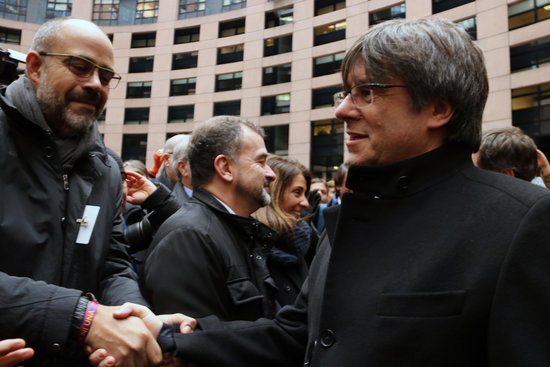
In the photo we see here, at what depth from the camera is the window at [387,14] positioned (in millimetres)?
23081

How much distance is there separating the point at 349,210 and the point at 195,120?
1127 inches

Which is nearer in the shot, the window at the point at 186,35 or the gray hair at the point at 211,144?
the gray hair at the point at 211,144

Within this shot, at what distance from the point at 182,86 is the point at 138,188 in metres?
27.9

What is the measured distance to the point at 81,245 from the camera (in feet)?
7.70

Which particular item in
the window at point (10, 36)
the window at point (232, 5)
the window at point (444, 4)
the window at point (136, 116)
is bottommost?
the window at point (136, 116)

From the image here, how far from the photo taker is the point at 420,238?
1.58 m

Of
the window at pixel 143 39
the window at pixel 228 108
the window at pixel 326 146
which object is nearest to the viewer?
the window at pixel 326 146

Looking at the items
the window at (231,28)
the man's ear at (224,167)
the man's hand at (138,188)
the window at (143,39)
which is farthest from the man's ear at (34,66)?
the window at (143,39)

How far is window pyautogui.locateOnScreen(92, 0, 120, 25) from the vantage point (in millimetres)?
33156

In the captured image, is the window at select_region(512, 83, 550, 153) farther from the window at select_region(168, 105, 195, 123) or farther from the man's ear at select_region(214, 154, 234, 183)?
the window at select_region(168, 105, 195, 123)

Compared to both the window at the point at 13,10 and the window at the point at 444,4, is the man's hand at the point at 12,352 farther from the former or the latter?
the window at the point at 13,10

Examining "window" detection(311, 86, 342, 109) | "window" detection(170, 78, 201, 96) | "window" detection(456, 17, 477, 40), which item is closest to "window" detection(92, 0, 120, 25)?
"window" detection(170, 78, 201, 96)

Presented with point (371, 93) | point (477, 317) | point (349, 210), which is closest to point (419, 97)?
point (371, 93)

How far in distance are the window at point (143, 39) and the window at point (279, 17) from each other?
967 cm
